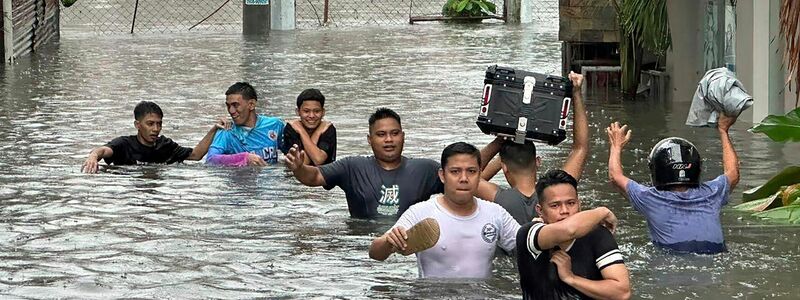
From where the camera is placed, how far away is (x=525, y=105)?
10000 mm

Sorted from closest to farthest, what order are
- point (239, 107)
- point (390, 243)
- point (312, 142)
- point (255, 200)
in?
point (390, 243) → point (255, 200) → point (312, 142) → point (239, 107)

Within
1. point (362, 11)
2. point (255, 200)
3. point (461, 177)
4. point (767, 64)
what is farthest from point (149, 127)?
point (362, 11)

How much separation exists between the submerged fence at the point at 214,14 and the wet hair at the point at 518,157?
2803 centimetres

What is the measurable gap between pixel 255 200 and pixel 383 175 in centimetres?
208

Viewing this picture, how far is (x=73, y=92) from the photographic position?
2230 centimetres

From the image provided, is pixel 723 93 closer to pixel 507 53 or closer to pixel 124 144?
pixel 124 144

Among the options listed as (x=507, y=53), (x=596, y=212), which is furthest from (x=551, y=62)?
(x=596, y=212)

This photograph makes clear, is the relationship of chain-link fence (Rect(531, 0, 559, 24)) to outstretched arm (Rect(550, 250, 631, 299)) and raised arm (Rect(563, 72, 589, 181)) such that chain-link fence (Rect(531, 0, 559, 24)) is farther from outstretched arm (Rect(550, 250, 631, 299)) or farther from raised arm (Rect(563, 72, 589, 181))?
outstretched arm (Rect(550, 250, 631, 299))

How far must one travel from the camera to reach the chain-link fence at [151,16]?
38375 millimetres

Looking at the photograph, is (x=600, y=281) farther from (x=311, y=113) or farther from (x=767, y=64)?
(x=767, y=64)

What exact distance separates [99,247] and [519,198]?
294 centimetres

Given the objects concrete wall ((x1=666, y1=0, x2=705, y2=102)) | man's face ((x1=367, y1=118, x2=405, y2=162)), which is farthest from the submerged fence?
man's face ((x1=367, y1=118, x2=405, y2=162))

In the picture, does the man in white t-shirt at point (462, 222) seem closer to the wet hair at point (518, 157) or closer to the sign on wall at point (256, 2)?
the wet hair at point (518, 157)

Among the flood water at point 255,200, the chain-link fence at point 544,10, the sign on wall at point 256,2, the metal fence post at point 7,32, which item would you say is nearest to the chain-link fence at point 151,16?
the sign on wall at point 256,2
